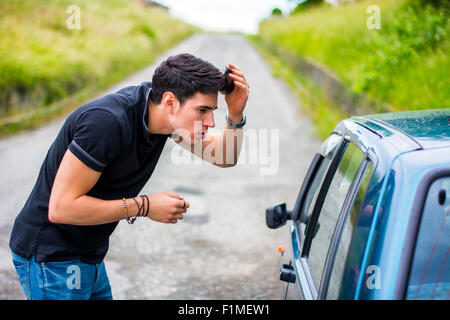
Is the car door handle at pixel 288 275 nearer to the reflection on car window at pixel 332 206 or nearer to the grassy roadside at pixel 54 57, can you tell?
the reflection on car window at pixel 332 206

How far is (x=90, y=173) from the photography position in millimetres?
2018

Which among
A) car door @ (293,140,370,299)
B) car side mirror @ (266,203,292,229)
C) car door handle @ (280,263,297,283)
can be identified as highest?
car door @ (293,140,370,299)

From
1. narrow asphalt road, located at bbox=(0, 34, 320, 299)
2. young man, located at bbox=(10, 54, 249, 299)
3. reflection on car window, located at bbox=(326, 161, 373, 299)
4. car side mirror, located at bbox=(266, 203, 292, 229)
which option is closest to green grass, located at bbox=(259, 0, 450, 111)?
narrow asphalt road, located at bbox=(0, 34, 320, 299)

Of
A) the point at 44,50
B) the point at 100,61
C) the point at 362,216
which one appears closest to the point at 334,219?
the point at 362,216

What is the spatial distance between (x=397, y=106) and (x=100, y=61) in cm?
1237

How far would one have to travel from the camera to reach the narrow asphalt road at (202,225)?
14.7 feet

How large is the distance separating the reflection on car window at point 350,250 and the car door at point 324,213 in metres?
0.08

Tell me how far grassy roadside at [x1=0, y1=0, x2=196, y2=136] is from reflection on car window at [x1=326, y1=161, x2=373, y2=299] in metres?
4.65

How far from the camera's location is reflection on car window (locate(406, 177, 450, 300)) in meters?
1.56

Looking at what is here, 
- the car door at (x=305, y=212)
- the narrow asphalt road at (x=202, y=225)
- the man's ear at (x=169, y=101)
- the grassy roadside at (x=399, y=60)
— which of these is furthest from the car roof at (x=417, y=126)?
the grassy roadside at (x=399, y=60)

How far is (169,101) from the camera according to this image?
7.75 feet

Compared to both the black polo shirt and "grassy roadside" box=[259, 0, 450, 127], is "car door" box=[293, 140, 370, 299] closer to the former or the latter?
the black polo shirt

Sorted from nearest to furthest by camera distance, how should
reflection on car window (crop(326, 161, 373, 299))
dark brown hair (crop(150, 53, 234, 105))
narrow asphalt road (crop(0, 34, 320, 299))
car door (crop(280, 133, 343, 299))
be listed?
reflection on car window (crop(326, 161, 373, 299)) < car door (crop(280, 133, 343, 299)) < dark brown hair (crop(150, 53, 234, 105)) < narrow asphalt road (crop(0, 34, 320, 299))
